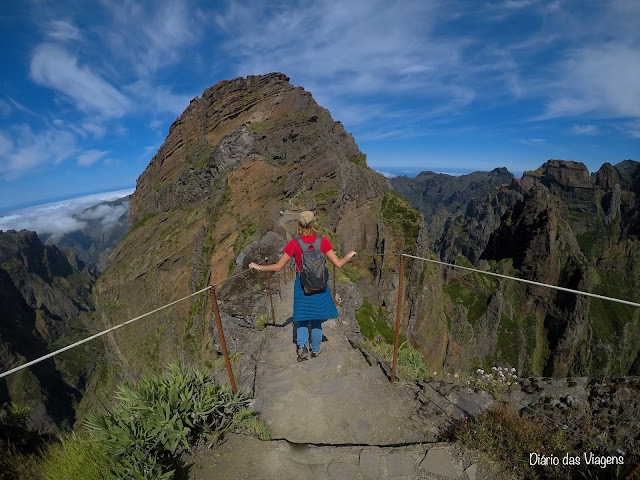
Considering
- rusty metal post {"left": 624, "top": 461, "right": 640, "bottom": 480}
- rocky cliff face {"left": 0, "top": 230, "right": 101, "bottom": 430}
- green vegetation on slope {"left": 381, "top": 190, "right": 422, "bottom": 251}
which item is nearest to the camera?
rusty metal post {"left": 624, "top": 461, "right": 640, "bottom": 480}

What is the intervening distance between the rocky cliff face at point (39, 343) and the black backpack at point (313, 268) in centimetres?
6234

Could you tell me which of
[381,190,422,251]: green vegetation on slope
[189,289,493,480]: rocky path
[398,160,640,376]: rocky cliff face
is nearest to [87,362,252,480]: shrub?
[189,289,493,480]: rocky path

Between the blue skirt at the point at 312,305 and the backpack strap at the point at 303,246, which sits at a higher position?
the backpack strap at the point at 303,246

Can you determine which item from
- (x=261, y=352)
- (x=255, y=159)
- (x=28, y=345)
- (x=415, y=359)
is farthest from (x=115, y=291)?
(x=28, y=345)

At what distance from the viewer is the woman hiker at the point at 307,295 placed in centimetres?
571

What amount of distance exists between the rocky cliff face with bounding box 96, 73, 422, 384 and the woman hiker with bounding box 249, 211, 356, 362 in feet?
67.5

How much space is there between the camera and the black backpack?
5668mm

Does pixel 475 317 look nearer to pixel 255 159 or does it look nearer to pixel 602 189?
pixel 255 159

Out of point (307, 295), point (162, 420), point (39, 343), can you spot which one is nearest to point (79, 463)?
point (162, 420)

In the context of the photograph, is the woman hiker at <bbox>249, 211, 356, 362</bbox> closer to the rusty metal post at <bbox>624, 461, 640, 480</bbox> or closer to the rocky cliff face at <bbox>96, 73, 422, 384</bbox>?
the rusty metal post at <bbox>624, 461, 640, 480</bbox>

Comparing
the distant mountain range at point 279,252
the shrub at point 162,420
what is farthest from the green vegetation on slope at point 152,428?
the distant mountain range at point 279,252

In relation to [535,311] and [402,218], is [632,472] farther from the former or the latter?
[535,311]

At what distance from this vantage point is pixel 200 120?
5753cm

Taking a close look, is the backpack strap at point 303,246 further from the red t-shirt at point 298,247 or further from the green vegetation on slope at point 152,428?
the green vegetation on slope at point 152,428
